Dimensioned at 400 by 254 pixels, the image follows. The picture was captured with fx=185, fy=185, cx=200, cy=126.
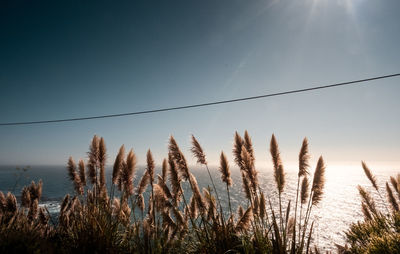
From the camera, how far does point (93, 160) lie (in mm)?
4461

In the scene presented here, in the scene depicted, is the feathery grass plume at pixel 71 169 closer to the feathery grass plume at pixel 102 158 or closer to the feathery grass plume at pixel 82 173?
the feathery grass plume at pixel 82 173

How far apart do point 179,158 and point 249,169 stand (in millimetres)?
1486

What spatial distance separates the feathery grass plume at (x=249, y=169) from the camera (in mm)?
3729

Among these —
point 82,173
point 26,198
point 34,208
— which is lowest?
point 34,208

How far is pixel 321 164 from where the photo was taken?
4.12 m

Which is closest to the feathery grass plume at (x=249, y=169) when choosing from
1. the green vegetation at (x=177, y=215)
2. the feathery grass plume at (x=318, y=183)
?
Answer: the green vegetation at (x=177, y=215)

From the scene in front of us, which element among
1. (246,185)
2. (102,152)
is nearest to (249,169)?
(246,185)

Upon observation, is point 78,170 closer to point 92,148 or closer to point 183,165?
point 92,148

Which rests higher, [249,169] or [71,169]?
[71,169]

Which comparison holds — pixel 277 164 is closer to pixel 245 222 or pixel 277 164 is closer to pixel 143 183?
pixel 245 222

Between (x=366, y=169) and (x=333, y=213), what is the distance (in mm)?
69992

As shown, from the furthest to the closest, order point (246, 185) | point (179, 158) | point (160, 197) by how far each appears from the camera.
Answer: point (160, 197)
point (246, 185)
point (179, 158)

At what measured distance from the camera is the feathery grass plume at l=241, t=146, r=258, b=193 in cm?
373

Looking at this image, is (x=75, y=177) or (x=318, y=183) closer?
(x=318, y=183)
